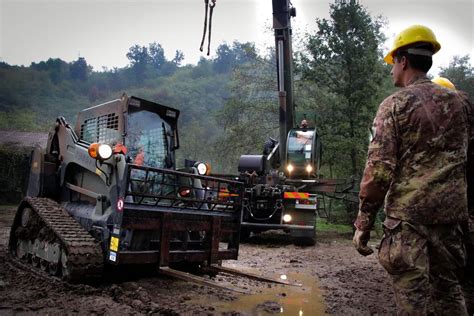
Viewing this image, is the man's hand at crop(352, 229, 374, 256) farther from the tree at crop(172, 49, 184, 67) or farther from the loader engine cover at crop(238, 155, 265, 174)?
the tree at crop(172, 49, 184, 67)

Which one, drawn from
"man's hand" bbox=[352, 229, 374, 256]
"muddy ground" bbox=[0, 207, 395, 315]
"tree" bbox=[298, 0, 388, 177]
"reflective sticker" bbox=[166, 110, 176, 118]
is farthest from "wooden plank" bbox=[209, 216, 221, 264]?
"tree" bbox=[298, 0, 388, 177]

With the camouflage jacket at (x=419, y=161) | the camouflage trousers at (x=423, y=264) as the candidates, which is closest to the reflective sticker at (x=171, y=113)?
the camouflage jacket at (x=419, y=161)

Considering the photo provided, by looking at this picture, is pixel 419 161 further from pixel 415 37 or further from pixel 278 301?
pixel 278 301

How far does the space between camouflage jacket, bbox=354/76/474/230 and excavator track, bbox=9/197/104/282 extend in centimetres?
342

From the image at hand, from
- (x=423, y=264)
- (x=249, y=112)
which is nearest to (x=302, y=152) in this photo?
(x=423, y=264)

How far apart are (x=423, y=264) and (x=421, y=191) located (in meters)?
0.40

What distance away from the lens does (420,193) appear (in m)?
2.44

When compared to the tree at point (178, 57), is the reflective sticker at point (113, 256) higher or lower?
lower

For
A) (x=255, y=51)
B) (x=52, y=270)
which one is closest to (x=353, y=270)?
(x=52, y=270)

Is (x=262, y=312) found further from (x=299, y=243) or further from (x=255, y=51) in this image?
(x=255, y=51)

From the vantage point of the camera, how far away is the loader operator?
240 centimetres

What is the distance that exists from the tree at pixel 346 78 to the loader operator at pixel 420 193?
13.1m

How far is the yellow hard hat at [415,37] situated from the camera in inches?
106

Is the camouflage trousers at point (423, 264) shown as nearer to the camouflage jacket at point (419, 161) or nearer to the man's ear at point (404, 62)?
the camouflage jacket at point (419, 161)
